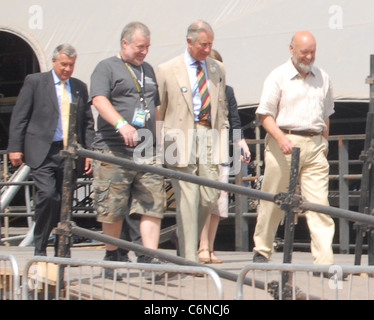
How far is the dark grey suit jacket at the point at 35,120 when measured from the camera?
22.4 feet

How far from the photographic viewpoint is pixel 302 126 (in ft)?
21.8

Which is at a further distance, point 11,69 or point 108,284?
point 11,69

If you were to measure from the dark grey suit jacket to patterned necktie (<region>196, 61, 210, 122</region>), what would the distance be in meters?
1.03

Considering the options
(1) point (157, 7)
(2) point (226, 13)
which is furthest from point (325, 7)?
(1) point (157, 7)

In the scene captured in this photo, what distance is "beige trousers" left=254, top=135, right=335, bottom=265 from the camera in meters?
6.54

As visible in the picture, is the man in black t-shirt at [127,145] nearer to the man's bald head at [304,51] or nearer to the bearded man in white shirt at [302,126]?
the bearded man in white shirt at [302,126]

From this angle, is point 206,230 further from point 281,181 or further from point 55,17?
point 55,17

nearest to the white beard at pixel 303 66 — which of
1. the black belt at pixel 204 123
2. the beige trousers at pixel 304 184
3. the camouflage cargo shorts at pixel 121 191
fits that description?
the beige trousers at pixel 304 184

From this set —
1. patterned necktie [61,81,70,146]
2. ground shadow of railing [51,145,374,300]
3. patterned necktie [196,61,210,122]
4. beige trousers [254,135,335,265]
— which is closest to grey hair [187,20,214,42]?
patterned necktie [196,61,210,122]

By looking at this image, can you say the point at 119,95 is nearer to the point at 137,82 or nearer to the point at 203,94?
the point at 137,82

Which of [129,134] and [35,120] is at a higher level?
[35,120]

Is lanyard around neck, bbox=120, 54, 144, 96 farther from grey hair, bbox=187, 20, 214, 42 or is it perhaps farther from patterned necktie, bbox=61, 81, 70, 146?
patterned necktie, bbox=61, 81, 70, 146

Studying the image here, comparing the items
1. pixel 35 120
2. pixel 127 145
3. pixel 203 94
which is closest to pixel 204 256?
pixel 203 94

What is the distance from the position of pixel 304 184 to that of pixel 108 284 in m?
1.81
